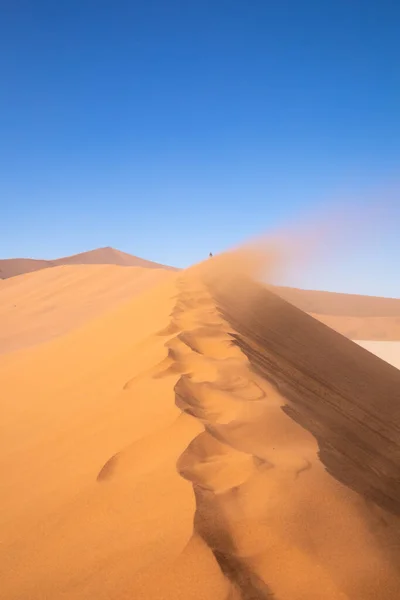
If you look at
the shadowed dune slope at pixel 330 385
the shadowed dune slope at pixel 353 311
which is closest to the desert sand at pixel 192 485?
the shadowed dune slope at pixel 330 385

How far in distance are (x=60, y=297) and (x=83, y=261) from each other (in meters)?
42.1

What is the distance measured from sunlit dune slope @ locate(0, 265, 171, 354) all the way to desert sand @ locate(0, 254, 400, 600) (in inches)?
326

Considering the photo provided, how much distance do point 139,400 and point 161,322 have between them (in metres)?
2.49

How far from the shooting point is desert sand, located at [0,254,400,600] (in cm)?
156

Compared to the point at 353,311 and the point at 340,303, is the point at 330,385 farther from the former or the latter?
the point at 340,303

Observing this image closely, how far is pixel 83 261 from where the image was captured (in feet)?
196

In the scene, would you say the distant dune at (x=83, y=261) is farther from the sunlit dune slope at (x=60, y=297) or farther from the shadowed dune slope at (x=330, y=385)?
the shadowed dune slope at (x=330, y=385)

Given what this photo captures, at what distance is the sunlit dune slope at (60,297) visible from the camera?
13314 millimetres

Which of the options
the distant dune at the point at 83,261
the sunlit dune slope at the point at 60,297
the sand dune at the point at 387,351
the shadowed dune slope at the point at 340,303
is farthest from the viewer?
the distant dune at the point at 83,261

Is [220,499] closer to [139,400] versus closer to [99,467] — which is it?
[99,467]

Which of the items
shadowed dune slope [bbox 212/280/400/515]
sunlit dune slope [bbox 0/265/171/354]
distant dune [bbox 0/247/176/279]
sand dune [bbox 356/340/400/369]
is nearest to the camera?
shadowed dune slope [bbox 212/280/400/515]

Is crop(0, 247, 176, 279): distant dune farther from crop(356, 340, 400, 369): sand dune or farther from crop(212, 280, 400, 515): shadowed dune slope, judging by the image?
crop(212, 280, 400, 515): shadowed dune slope

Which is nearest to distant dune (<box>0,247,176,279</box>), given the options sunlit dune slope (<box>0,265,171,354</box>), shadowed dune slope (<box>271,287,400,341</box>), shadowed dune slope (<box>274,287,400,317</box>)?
shadowed dune slope (<box>274,287,400,317</box>)

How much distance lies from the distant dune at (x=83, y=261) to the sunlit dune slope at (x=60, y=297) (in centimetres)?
3142
